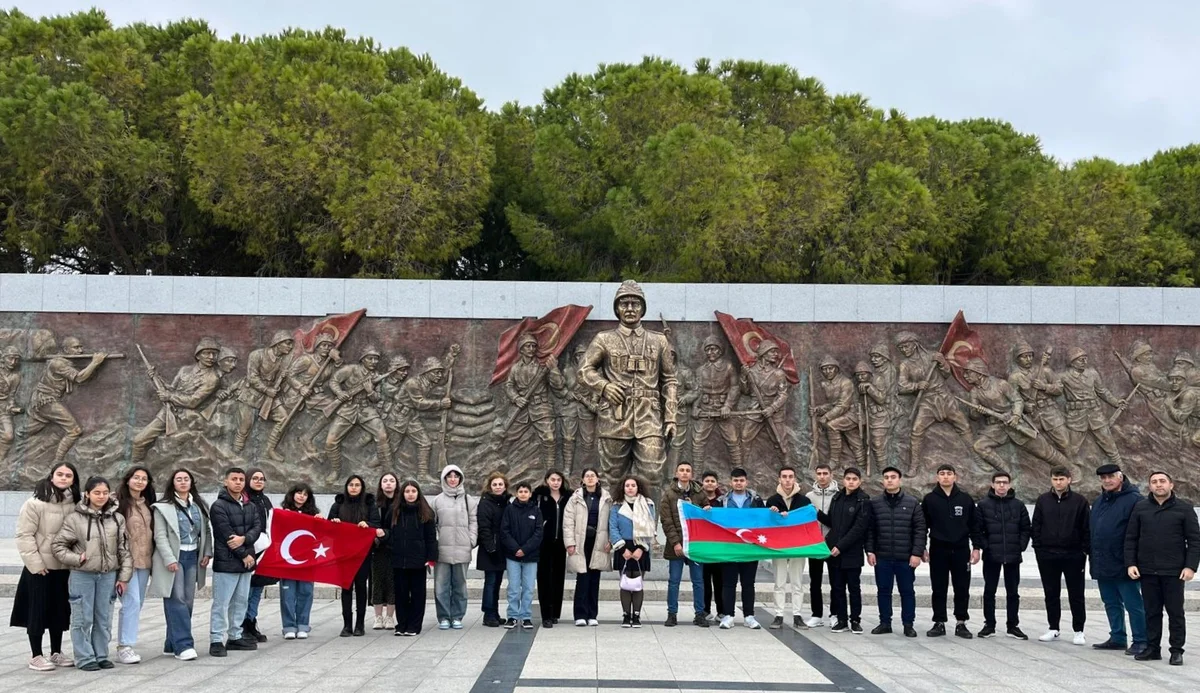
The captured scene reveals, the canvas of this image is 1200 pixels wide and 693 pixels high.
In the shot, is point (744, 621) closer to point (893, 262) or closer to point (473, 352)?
point (473, 352)

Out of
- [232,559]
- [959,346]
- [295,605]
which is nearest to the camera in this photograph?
[232,559]

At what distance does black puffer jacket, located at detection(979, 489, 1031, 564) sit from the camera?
343 inches

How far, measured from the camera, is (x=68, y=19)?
74.1ft

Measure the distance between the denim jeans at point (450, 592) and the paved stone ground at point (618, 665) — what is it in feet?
0.52

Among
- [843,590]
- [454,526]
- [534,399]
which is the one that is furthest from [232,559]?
[534,399]

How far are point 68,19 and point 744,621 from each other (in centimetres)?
2010

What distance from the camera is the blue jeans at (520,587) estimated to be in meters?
8.66

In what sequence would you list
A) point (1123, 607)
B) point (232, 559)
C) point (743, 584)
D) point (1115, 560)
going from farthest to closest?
point (743, 584) < point (1123, 607) < point (1115, 560) < point (232, 559)

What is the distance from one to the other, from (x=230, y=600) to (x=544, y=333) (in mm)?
7427

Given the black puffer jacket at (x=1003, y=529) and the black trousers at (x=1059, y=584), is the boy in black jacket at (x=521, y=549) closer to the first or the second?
the black puffer jacket at (x=1003, y=529)

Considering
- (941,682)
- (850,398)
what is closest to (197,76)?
(850,398)

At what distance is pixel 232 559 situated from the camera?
7.50 meters

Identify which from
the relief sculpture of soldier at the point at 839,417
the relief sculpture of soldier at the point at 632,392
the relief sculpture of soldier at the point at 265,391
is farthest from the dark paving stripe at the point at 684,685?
the relief sculpture of soldier at the point at 265,391

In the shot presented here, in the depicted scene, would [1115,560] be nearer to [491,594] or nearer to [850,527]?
[850,527]
